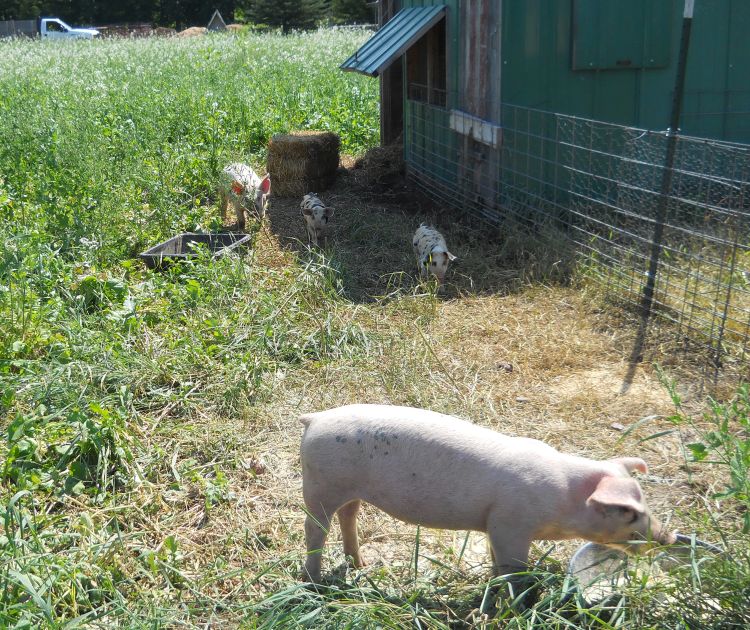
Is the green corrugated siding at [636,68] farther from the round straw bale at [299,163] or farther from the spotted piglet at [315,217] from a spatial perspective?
the round straw bale at [299,163]

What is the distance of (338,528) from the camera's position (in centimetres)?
400

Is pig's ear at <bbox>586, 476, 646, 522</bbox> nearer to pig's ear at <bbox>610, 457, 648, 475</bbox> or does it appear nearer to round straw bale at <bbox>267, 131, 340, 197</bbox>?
pig's ear at <bbox>610, 457, 648, 475</bbox>

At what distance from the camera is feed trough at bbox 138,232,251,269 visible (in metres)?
7.64

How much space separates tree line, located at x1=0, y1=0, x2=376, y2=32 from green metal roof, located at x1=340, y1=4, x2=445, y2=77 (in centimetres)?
4963

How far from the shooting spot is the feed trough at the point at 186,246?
7643 mm

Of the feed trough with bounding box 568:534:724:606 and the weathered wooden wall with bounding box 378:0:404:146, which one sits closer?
the feed trough with bounding box 568:534:724:606

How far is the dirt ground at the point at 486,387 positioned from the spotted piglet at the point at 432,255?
0.62 feet

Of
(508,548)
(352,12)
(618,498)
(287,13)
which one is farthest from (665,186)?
(352,12)

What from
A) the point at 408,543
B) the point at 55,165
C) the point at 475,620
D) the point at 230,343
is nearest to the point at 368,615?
the point at 475,620

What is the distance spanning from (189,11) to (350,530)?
74.7 m

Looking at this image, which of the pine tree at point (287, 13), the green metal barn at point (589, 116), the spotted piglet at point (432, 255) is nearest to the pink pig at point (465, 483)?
the green metal barn at point (589, 116)

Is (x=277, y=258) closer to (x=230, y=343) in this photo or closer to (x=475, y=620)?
(x=230, y=343)

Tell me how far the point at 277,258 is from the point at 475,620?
5.85 m

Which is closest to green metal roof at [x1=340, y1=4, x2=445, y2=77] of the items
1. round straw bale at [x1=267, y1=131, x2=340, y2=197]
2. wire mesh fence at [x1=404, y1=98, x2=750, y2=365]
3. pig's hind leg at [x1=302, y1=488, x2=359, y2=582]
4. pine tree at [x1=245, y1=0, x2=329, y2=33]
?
wire mesh fence at [x1=404, y1=98, x2=750, y2=365]
